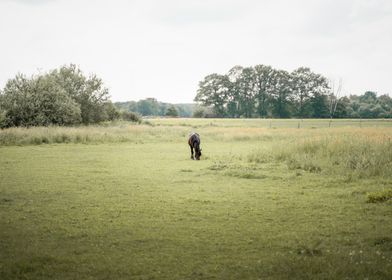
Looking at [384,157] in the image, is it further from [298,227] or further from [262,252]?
[262,252]

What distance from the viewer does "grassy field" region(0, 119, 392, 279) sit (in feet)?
21.3

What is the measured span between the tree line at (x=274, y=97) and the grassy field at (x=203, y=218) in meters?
99.0

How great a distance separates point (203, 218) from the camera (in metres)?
9.53

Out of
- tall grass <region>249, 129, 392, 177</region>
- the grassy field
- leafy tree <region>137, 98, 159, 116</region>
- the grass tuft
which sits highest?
leafy tree <region>137, 98, 159, 116</region>

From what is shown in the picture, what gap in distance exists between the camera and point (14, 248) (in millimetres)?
7332

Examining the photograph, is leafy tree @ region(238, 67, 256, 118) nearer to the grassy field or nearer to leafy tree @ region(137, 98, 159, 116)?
leafy tree @ region(137, 98, 159, 116)

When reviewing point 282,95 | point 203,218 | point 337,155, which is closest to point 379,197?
point 203,218

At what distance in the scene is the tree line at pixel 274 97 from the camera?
11412 cm

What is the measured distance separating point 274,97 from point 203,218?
369ft

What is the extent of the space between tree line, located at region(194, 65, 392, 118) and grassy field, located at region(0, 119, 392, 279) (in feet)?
325

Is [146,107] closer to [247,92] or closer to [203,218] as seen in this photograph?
[247,92]

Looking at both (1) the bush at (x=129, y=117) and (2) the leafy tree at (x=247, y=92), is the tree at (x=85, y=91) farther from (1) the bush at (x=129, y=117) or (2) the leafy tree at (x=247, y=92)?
(2) the leafy tree at (x=247, y=92)

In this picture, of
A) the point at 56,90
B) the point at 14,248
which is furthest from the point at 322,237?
the point at 56,90

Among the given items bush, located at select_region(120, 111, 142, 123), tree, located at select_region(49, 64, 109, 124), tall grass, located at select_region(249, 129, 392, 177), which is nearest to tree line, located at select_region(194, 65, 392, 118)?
bush, located at select_region(120, 111, 142, 123)
